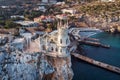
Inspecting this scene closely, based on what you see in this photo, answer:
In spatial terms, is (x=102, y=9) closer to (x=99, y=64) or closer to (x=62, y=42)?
(x=99, y=64)

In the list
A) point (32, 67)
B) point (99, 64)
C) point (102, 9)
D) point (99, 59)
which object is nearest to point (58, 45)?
point (32, 67)

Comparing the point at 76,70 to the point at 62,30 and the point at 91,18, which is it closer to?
the point at 62,30

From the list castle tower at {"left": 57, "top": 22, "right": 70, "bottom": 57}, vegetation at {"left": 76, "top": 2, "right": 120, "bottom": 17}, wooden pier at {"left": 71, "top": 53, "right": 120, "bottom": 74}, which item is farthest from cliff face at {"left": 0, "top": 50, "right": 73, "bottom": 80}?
vegetation at {"left": 76, "top": 2, "right": 120, "bottom": 17}

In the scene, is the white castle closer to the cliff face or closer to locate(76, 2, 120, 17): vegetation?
the cliff face

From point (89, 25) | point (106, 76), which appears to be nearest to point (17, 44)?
point (106, 76)

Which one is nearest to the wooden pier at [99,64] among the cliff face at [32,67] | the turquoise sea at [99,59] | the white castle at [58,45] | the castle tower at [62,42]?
the turquoise sea at [99,59]
